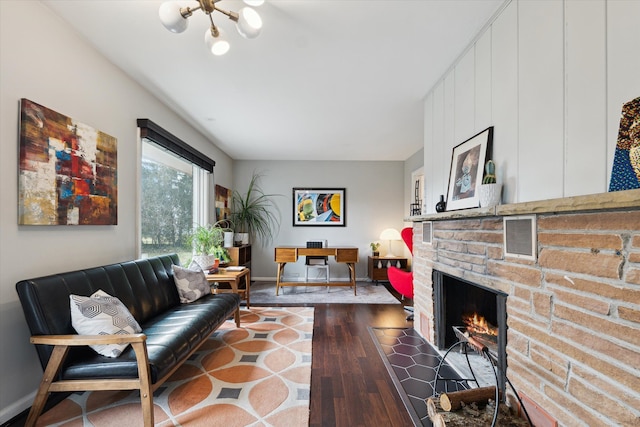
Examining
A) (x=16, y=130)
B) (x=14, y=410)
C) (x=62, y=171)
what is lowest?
(x=14, y=410)

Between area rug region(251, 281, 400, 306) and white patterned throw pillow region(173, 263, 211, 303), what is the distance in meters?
1.54

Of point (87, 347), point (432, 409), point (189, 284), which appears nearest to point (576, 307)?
point (432, 409)

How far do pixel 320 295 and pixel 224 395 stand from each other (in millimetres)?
2987

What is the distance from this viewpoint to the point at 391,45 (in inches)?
88.8

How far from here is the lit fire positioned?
2.29m

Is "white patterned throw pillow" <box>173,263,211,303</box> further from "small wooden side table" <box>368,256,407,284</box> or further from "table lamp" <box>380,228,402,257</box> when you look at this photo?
"table lamp" <box>380,228,402,257</box>

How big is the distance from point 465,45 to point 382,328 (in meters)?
2.80

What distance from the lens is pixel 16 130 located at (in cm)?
179

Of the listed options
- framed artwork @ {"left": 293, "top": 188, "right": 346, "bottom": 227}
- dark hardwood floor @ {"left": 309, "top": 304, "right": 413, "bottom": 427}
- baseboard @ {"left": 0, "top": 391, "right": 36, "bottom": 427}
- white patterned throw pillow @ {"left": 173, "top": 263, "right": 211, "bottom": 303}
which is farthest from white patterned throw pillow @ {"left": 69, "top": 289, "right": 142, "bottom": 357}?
framed artwork @ {"left": 293, "top": 188, "right": 346, "bottom": 227}

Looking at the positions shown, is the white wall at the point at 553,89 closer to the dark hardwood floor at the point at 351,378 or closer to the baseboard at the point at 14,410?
the dark hardwood floor at the point at 351,378

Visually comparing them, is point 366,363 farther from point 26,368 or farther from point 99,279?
point 26,368

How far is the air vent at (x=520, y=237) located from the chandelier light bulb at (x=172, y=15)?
2.09 meters

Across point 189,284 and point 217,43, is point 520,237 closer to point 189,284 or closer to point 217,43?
point 217,43

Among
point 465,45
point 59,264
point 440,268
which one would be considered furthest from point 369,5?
point 59,264
